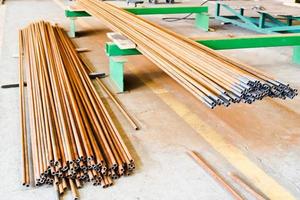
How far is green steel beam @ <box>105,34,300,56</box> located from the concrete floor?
431 mm

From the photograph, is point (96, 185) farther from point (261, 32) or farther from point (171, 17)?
point (171, 17)

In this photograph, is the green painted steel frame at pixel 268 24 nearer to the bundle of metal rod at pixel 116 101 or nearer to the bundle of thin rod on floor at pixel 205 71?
the bundle of thin rod on floor at pixel 205 71

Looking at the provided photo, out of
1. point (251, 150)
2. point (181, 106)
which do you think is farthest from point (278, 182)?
point (181, 106)

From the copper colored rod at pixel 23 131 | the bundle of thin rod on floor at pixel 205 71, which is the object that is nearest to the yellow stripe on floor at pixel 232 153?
the bundle of thin rod on floor at pixel 205 71

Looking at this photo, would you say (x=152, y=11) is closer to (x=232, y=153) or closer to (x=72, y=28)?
(x=72, y=28)

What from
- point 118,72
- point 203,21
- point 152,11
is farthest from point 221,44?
point 203,21

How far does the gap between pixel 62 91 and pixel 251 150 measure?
1.79 meters

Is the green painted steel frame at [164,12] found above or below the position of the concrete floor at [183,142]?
above

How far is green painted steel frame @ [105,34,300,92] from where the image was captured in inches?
156

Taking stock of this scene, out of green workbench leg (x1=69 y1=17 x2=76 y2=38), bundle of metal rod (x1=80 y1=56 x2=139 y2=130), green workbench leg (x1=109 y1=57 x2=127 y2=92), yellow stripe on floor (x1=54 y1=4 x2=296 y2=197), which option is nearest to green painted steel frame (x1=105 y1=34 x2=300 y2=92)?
green workbench leg (x1=109 y1=57 x2=127 y2=92)

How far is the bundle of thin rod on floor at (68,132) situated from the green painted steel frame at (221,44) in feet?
1.10

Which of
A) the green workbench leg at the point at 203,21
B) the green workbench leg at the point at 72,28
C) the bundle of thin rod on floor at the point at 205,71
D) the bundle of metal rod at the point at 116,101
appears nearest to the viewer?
the bundle of thin rod on floor at the point at 205,71

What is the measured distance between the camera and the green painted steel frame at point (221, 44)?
396 centimetres

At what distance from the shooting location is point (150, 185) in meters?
2.35
